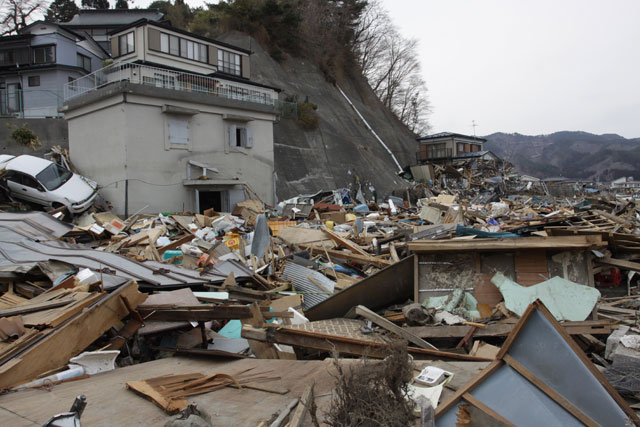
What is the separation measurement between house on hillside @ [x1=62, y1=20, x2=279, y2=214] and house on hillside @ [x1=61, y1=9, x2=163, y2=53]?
1734cm

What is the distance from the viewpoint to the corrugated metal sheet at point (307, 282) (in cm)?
740

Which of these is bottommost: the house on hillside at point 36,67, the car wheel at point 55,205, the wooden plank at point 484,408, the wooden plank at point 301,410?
the wooden plank at point 301,410

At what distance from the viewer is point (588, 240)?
579 centimetres

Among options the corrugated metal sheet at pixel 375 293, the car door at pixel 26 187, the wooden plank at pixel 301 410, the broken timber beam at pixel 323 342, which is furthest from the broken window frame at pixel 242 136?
the wooden plank at pixel 301 410

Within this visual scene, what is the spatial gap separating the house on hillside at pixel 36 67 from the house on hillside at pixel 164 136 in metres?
6.16

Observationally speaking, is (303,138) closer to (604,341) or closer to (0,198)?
(0,198)

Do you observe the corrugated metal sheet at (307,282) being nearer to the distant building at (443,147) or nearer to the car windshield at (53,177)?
the car windshield at (53,177)

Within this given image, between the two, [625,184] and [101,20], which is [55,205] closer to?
[101,20]

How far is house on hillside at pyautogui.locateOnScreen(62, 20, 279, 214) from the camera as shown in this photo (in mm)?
17656

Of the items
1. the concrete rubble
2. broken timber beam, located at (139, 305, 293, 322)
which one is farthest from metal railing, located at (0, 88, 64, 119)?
broken timber beam, located at (139, 305, 293, 322)

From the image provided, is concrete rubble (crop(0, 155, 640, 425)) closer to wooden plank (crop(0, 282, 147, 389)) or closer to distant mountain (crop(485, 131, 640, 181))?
wooden plank (crop(0, 282, 147, 389))

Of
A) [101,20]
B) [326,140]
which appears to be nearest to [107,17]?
[101,20]

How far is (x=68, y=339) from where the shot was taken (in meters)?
4.07

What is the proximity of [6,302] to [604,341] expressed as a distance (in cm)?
709
